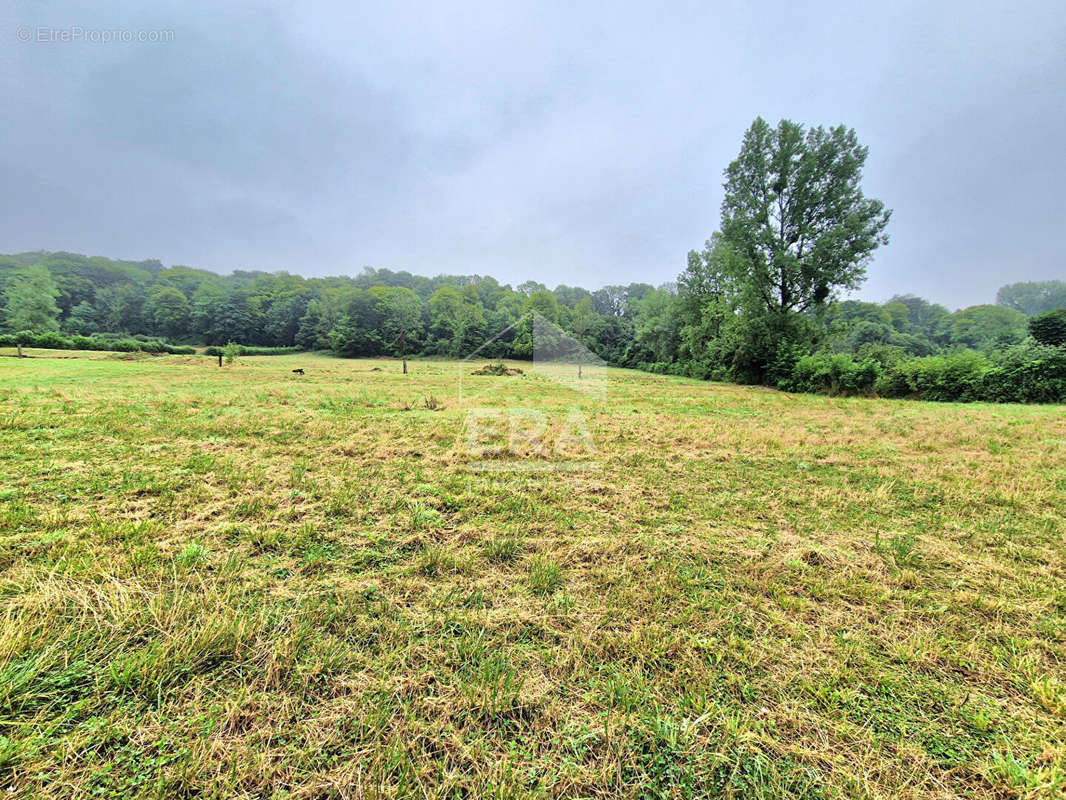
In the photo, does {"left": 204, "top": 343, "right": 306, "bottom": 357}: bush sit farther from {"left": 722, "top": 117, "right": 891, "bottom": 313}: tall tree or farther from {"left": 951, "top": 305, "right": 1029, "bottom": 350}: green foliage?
{"left": 951, "top": 305, "right": 1029, "bottom": 350}: green foliage

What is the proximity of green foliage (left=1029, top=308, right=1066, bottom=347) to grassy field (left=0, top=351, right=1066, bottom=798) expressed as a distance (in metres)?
31.9

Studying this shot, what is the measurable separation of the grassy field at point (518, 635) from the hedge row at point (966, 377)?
18.2 metres

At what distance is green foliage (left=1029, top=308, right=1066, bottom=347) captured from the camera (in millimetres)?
23203

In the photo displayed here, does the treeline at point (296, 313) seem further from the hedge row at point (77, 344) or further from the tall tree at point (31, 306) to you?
the hedge row at point (77, 344)

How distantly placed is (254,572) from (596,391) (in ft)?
60.9

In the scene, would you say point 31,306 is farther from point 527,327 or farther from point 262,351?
point 527,327

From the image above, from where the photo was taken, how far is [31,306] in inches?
1822

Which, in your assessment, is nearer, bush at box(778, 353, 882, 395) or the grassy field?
the grassy field

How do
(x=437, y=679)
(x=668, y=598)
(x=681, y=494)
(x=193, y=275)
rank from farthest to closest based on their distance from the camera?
(x=193, y=275)
(x=681, y=494)
(x=668, y=598)
(x=437, y=679)

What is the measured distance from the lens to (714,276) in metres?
41.5

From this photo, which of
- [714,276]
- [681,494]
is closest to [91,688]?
[681,494]

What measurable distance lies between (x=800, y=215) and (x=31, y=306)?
86293 mm

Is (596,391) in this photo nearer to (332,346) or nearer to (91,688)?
(91,688)

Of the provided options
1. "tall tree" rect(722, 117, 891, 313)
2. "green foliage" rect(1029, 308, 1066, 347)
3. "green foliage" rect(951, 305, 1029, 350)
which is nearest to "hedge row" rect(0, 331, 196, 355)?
"tall tree" rect(722, 117, 891, 313)
